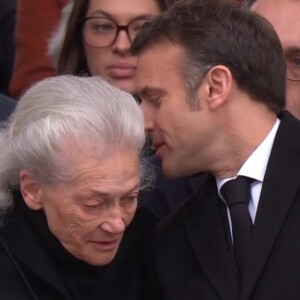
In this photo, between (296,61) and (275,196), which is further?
(296,61)

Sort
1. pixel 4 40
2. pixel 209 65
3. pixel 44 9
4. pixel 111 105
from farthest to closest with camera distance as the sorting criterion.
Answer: pixel 4 40, pixel 44 9, pixel 209 65, pixel 111 105

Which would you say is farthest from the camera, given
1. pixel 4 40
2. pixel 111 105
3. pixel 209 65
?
pixel 4 40

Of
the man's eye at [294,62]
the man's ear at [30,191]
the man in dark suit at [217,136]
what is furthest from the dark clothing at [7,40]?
the man's ear at [30,191]

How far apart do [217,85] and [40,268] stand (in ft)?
2.48

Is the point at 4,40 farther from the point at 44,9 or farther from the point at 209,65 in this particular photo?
the point at 209,65

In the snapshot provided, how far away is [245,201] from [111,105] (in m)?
0.49

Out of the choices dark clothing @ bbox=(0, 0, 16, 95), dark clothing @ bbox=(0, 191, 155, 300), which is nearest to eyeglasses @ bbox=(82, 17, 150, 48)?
dark clothing @ bbox=(0, 0, 16, 95)

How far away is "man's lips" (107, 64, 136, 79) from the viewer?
4113 millimetres

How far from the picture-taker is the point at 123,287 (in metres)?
3.25

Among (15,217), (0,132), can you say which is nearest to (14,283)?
(15,217)

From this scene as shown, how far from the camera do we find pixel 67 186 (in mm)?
2939

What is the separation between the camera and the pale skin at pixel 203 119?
3205 mm

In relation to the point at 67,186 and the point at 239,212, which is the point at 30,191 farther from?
the point at 239,212

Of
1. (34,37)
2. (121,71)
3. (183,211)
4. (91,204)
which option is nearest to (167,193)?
(183,211)
